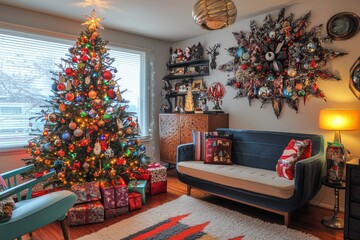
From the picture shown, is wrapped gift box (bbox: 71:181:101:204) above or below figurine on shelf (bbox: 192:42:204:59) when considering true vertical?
below

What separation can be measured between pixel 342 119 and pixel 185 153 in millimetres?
1941

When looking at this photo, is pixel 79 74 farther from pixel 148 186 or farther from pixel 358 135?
pixel 358 135

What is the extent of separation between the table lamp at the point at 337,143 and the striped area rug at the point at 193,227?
70 cm

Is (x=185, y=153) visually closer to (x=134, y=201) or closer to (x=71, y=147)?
(x=134, y=201)

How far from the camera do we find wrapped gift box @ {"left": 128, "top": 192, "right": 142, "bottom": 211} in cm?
291

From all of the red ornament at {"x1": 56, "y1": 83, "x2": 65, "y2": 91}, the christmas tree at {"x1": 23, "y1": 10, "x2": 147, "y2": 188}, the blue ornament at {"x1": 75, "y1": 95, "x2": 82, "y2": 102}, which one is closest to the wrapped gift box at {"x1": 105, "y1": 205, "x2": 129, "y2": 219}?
the christmas tree at {"x1": 23, "y1": 10, "x2": 147, "y2": 188}

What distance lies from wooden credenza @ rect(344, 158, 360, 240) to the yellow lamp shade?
1.65ft

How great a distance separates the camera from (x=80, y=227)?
100 inches

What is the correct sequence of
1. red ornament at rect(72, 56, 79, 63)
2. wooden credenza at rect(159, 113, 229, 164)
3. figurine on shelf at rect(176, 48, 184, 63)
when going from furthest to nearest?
figurine on shelf at rect(176, 48, 184, 63) < wooden credenza at rect(159, 113, 229, 164) < red ornament at rect(72, 56, 79, 63)

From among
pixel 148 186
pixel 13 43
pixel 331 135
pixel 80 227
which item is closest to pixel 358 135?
pixel 331 135

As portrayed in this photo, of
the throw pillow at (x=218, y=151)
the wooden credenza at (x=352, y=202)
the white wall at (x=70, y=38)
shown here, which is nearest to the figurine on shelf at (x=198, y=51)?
the white wall at (x=70, y=38)

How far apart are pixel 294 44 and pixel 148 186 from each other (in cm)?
270

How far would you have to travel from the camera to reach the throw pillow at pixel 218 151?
329cm

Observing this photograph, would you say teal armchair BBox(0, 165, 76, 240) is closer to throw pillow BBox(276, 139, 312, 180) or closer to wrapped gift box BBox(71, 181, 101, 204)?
wrapped gift box BBox(71, 181, 101, 204)
